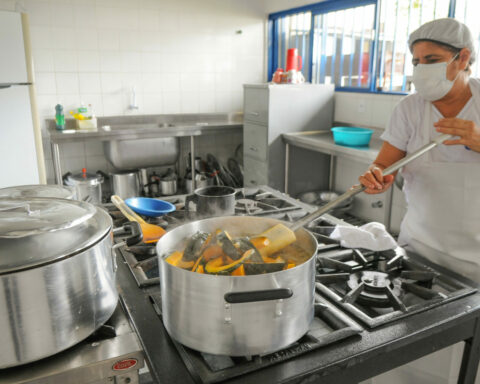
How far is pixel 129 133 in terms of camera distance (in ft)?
12.5

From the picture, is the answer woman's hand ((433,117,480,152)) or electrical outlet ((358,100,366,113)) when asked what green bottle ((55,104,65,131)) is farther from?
woman's hand ((433,117,480,152))

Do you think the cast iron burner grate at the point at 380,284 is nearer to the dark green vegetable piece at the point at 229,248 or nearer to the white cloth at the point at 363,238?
the white cloth at the point at 363,238

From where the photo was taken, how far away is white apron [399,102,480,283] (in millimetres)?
1379

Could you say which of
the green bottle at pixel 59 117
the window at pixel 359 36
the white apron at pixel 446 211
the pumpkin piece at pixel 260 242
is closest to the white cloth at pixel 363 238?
the white apron at pixel 446 211

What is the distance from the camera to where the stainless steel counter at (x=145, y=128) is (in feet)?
11.8

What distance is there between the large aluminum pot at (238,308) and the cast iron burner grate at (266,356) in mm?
26

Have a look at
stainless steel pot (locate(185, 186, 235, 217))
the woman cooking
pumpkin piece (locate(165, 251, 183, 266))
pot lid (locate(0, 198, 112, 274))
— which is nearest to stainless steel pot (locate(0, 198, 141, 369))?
pot lid (locate(0, 198, 112, 274))

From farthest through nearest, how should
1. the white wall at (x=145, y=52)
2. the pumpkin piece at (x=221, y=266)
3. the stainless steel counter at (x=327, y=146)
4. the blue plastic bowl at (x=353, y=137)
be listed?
the white wall at (x=145, y=52) → the blue plastic bowl at (x=353, y=137) → the stainless steel counter at (x=327, y=146) → the pumpkin piece at (x=221, y=266)

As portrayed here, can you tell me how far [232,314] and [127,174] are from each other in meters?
3.55

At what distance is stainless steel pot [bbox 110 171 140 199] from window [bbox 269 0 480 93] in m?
2.13

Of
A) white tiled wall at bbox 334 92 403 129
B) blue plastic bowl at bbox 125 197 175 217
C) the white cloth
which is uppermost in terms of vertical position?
white tiled wall at bbox 334 92 403 129

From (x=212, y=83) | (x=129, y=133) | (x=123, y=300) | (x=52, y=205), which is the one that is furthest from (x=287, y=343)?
(x=212, y=83)

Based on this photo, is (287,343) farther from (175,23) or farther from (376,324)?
(175,23)

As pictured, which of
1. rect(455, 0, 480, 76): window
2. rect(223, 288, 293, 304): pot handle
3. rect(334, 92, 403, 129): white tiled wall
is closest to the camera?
rect(223, 288, 293, 304): pot handle
